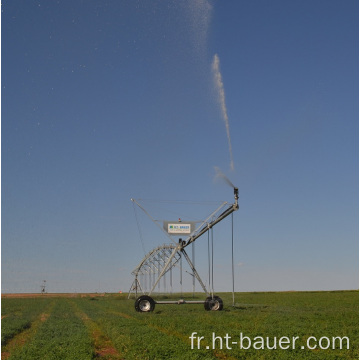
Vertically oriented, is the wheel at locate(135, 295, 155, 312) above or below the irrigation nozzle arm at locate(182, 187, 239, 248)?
below

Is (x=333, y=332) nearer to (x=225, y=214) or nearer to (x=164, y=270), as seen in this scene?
(x=225, y=214)

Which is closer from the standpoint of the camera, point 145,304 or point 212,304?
point 145,304

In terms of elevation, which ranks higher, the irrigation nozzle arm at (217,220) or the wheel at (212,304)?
the irrigation nozzle arm at (217,220)

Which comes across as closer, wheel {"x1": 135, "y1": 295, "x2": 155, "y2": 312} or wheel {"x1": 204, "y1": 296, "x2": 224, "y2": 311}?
wheel {"x1": 135, "y1": 295, "x2": 155, "y2": 312}

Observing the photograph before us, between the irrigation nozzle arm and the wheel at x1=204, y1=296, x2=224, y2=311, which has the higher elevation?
the irrigation nozzle arm

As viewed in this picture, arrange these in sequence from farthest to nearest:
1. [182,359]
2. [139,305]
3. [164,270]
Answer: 1. [164,270]
2. [139,305]
3. [182,359]

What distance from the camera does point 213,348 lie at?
17.3 metres

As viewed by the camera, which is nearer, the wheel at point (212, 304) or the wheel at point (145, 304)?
the wheel at point (145, 304)

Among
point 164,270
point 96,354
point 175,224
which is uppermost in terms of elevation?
point 175,224

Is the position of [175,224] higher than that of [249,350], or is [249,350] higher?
[175,224]

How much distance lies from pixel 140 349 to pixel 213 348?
268 centimetres

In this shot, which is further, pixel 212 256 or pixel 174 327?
pixel 212 256

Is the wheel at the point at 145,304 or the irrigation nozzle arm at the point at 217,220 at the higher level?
the irrigation nozzle arm at the point at 217,220

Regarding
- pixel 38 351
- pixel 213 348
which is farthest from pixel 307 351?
pixel 38 351
